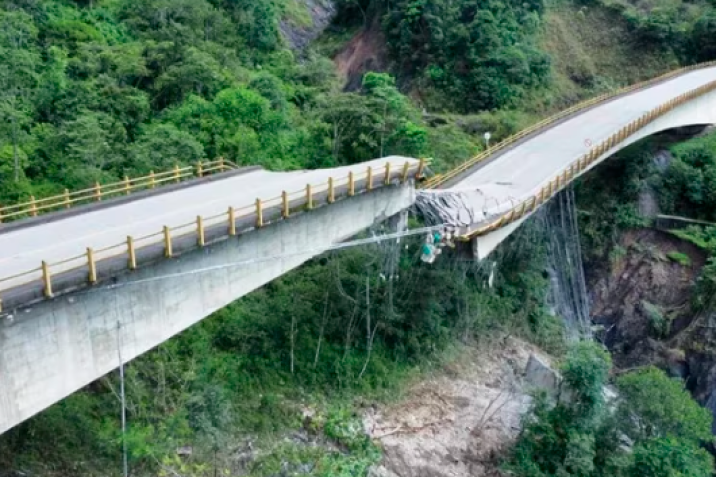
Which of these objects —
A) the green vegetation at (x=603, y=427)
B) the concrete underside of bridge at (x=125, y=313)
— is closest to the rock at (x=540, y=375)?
the green vegetation at (x=603, y=427)

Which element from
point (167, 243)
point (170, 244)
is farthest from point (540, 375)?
point (167, 243)

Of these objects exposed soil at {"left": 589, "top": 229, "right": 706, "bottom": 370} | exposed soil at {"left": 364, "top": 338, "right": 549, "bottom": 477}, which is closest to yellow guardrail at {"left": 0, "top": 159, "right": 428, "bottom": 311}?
exposed soil at {"left": 364, "top": 338, "right": 549, "bottom": 477}

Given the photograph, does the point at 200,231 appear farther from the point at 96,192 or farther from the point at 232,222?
the point at 96,192

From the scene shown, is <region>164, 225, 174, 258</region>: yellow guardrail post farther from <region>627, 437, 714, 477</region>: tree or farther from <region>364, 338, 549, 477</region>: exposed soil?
<region>627, 437, 714, 477</region>: tree

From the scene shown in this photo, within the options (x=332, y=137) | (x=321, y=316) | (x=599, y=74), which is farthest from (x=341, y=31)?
(x=321, y=316)

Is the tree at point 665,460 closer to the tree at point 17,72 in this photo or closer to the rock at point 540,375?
the rock at point 540,375

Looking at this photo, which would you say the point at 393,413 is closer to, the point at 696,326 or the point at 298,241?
the point at 298,241
